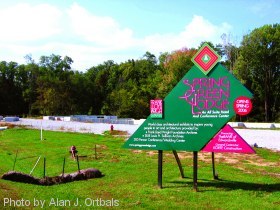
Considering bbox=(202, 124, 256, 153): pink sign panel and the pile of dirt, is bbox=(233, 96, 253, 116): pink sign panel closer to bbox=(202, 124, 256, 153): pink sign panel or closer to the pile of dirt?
bbox=(202, 124, 256, 153): pink sign panel

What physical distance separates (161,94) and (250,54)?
21.0 metres

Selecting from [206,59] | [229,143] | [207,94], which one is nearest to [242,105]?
[207,94]

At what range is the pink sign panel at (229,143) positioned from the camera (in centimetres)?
1562

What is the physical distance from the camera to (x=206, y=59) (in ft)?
48.8

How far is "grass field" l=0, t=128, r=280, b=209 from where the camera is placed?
12.8m

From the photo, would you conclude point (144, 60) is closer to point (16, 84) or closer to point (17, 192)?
point (16, 84)

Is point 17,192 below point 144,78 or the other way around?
below

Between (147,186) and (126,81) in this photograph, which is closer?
(147,186)

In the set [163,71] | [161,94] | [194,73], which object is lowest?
[194,73]

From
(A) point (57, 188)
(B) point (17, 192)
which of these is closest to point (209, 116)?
(A) point (57, 188)

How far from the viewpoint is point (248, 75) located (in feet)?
266

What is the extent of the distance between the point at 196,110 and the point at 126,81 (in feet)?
298

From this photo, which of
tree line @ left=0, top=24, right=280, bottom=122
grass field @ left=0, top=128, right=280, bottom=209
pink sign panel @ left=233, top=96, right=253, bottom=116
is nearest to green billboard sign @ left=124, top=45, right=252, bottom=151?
pink sign panel @ left=233, top=96, right=253, bottom=116

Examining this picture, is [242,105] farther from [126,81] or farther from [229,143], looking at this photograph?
[126,81]
